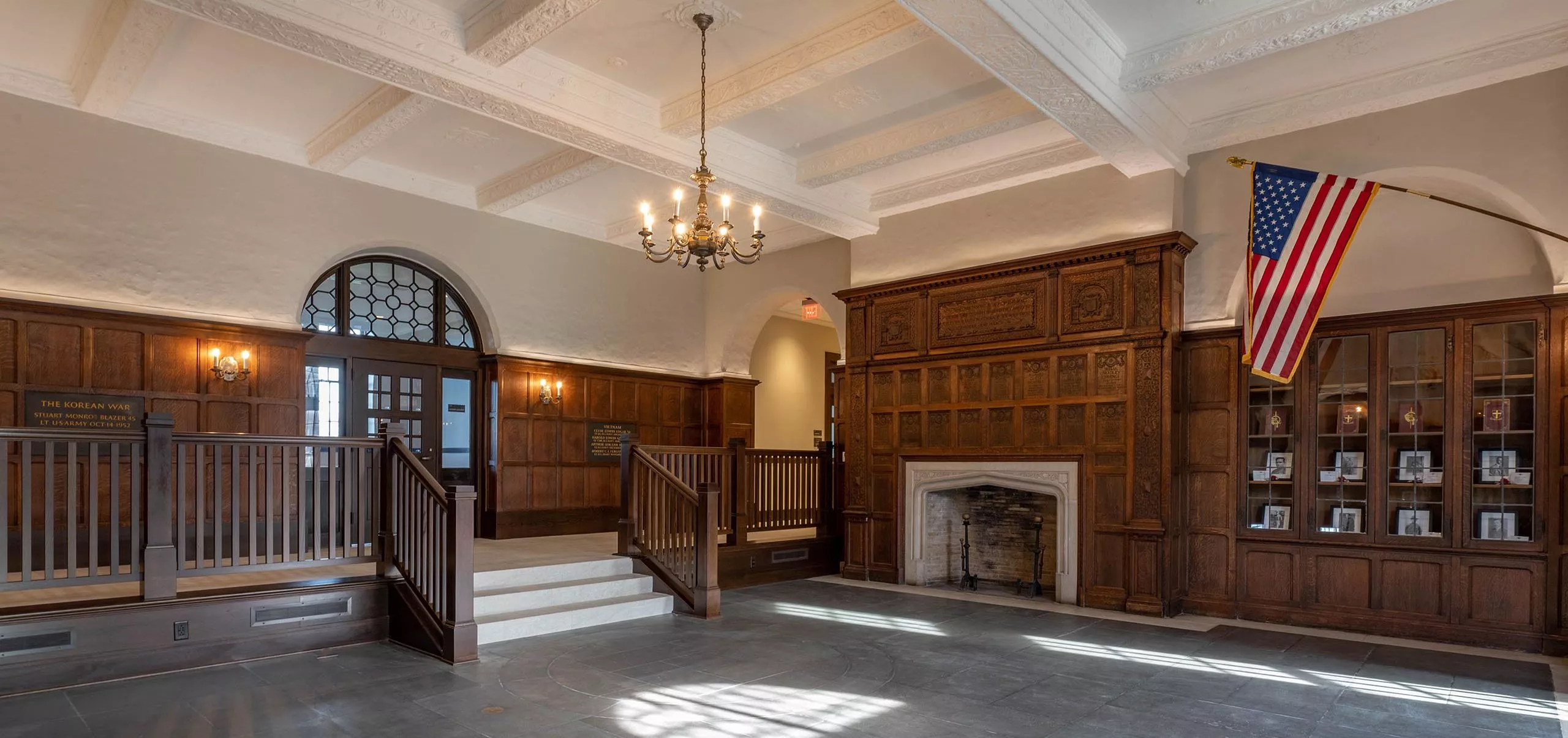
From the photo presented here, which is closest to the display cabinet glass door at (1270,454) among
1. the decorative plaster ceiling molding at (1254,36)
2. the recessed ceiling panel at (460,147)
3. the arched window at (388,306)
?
the decorative plaster ceiling molding at (1254,36)

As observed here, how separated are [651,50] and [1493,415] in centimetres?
668

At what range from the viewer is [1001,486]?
8.78m

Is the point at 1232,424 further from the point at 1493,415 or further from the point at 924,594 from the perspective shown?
the point at 924,594

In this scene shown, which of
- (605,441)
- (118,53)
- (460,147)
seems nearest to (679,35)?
(460,147)

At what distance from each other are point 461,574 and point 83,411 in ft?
13.4

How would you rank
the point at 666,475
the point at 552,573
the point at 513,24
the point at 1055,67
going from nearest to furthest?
the point at 513,24, the point at 1055,67, the point at 552,573, the point at 666,475

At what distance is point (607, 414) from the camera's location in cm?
1127

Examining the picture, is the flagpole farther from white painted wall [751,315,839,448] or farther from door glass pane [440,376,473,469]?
door glass pane [440,376,473,469]

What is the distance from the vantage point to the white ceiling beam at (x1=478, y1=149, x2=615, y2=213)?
8.38 meters

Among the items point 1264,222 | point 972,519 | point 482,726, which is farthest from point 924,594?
point 482,726

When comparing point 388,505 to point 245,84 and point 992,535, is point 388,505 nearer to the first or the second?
point 245,84

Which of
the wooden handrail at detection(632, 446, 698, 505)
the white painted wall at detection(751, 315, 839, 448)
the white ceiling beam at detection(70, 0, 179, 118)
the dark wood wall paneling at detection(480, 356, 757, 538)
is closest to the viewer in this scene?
the white ceiling beam at detection(70, 0, 179, 118)

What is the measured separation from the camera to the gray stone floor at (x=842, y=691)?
173 inches

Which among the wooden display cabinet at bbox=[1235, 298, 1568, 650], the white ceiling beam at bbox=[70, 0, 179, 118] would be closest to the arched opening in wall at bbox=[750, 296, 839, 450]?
the wooden display cabinet at bbox=[1235, 298, 1568, 650]
